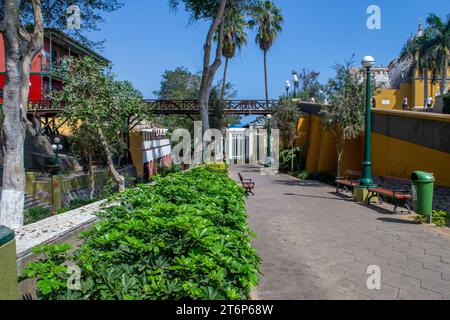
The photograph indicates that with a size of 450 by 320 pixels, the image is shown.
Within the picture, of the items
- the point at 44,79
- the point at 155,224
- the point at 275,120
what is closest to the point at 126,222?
Result: the point at 155,224

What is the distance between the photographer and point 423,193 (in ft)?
28.1

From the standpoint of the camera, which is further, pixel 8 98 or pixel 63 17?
pixel 63 17

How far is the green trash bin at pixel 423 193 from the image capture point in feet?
28.0

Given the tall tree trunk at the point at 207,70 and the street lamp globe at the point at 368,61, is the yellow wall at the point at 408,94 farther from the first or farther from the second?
the street lamp globe at the point at 368,61

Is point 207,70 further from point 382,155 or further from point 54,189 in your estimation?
point 382,155

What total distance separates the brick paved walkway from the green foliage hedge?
161 centimetres

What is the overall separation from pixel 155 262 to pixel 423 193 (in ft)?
23.7

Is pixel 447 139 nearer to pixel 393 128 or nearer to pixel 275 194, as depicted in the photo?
Result: pixel 393 128

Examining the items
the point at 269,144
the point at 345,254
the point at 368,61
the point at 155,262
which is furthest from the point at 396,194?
the point at 269,144

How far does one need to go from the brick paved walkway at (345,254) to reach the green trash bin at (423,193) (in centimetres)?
39

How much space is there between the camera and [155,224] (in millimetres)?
3152

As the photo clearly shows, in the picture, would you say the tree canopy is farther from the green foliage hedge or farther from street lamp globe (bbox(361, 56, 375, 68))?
the green foliage hedge

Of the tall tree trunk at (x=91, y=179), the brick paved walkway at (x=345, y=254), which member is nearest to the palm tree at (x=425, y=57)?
the tall tree trunk at (x=91, y=179)

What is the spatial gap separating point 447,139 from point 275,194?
5.07 metres
